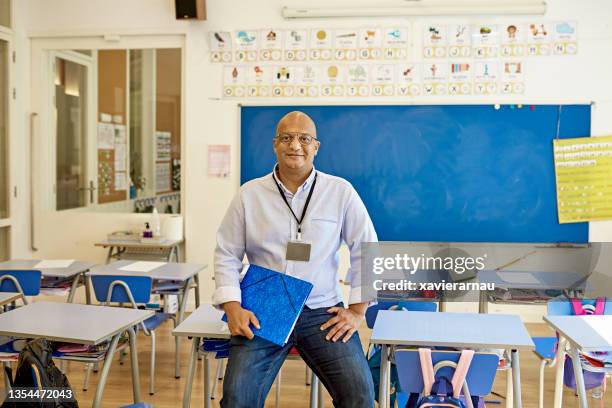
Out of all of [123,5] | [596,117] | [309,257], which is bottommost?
[309,257]

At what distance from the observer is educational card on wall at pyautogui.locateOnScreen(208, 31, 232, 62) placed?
20.5 ft

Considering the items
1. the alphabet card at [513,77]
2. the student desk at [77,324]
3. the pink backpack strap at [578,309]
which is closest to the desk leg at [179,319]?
the student desk at [77,324]

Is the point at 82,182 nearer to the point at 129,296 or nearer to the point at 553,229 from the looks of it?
the point at 129,296

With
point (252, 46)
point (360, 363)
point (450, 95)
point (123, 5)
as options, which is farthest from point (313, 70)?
point (360, 363)

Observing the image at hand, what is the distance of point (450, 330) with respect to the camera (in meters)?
3.00

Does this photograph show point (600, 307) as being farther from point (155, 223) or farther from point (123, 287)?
point (155, 223)

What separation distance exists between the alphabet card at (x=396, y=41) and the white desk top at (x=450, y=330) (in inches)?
129

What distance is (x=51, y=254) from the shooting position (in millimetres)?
6648

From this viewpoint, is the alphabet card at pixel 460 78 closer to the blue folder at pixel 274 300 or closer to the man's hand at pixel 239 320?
the blue folder at pixel 274 300

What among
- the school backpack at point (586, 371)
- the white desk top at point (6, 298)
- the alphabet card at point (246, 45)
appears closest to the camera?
the white desk top at point (6, 298)

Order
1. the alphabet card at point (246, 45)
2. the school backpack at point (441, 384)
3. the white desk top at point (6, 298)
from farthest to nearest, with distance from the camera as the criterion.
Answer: the alphabet card at point (246, 45) → the white desk top at point (6, 298) → the school backpack at point (441, 384)

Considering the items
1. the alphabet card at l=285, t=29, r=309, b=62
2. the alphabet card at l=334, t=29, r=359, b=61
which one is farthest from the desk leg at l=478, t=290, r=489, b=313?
the alphabet card at l=285, t=29, r=309, b=62

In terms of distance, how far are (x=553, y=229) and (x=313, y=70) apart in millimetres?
2440

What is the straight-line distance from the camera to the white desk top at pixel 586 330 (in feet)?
9.43
